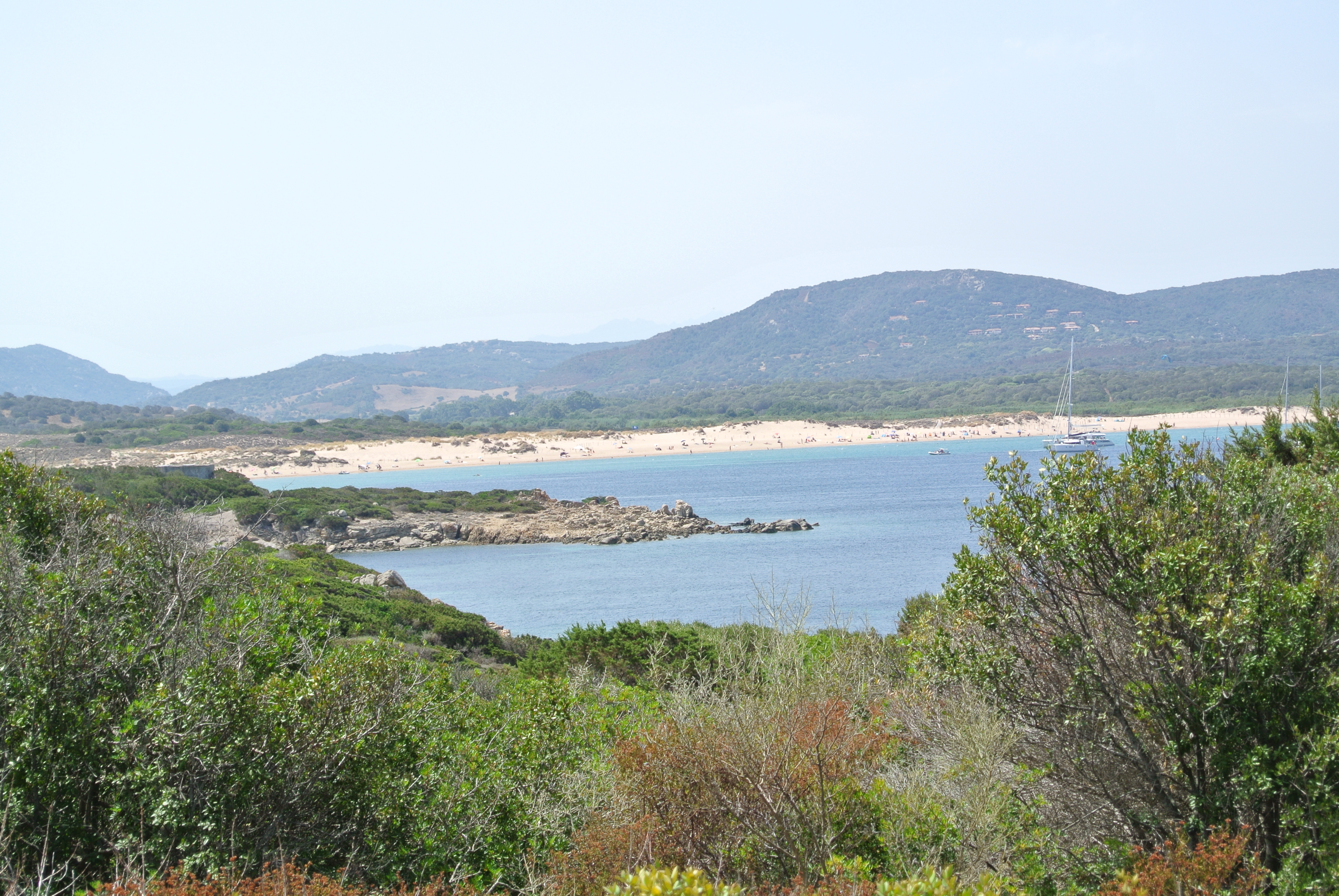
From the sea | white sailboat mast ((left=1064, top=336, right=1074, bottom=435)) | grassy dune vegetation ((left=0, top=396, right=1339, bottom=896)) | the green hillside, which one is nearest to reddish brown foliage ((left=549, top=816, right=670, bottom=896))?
grassy dune vegetation ((left=0, top=396, right=1339, bottom=896))

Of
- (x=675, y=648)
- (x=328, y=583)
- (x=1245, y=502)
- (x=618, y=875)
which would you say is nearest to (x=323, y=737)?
Answer: (x=618, y=875)

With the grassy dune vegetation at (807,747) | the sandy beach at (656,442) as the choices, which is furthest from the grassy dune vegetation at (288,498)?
the sandy beach at (656,442)

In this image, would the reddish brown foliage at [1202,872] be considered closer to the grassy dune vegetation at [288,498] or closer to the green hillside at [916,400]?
the grassy dune vegetation at [288,498]

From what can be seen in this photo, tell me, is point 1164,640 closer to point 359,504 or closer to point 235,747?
point 235,747

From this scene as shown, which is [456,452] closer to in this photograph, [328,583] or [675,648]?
[328,583]

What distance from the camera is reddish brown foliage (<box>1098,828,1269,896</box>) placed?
14.6ft

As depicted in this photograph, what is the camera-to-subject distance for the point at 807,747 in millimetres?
5742

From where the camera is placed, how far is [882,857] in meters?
5.82

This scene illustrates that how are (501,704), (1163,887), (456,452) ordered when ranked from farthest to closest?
(456,452) → (501,704) → (1163,887)

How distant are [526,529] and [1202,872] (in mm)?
46999

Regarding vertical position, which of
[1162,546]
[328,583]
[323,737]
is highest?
[1162,546]

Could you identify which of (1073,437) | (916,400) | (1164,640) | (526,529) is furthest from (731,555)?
(916,400)

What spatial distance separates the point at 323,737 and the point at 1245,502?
617 centimetres

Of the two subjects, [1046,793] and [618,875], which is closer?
[618,875]
